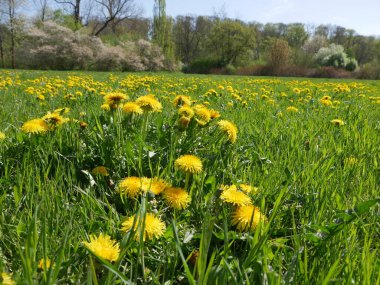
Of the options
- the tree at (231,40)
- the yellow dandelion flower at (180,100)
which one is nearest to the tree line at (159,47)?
the tree at (231,40)

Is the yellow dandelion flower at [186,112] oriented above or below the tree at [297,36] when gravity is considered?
below

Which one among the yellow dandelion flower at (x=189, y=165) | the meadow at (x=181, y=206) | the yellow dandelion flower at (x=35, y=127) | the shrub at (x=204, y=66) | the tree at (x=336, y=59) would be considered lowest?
the meadow at (x=181, y=206)

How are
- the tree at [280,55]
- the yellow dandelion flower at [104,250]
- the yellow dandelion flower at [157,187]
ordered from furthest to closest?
the tree at [280,55] < the yellow dandelion flower at [157,187] < the yellow dandelion flower at [104,250]

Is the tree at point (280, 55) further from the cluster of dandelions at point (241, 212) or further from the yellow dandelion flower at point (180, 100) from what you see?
the cluster of dandelions at point (241, 212)

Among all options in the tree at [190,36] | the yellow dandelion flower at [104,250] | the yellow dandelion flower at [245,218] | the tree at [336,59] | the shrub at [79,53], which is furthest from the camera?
the tree at [190,36]

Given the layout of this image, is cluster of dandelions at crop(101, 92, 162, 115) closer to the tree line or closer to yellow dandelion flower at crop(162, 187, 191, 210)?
yellow dandelion flower at crop(162, 187, 191, 210)

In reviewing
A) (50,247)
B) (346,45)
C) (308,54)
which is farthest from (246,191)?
(346,45)

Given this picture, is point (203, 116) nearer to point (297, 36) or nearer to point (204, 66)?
point (204, 66)

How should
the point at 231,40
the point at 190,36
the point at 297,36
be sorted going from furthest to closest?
the point at 297,36, the point at 190,36, the point at 231,40

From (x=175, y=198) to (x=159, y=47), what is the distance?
30351mm

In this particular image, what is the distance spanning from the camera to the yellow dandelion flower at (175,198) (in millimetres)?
1079

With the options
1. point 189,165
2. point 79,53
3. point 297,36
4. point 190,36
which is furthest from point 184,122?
point 297,36

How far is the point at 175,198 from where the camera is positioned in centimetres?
108

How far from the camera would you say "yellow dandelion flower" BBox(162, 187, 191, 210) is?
108 centimetres
